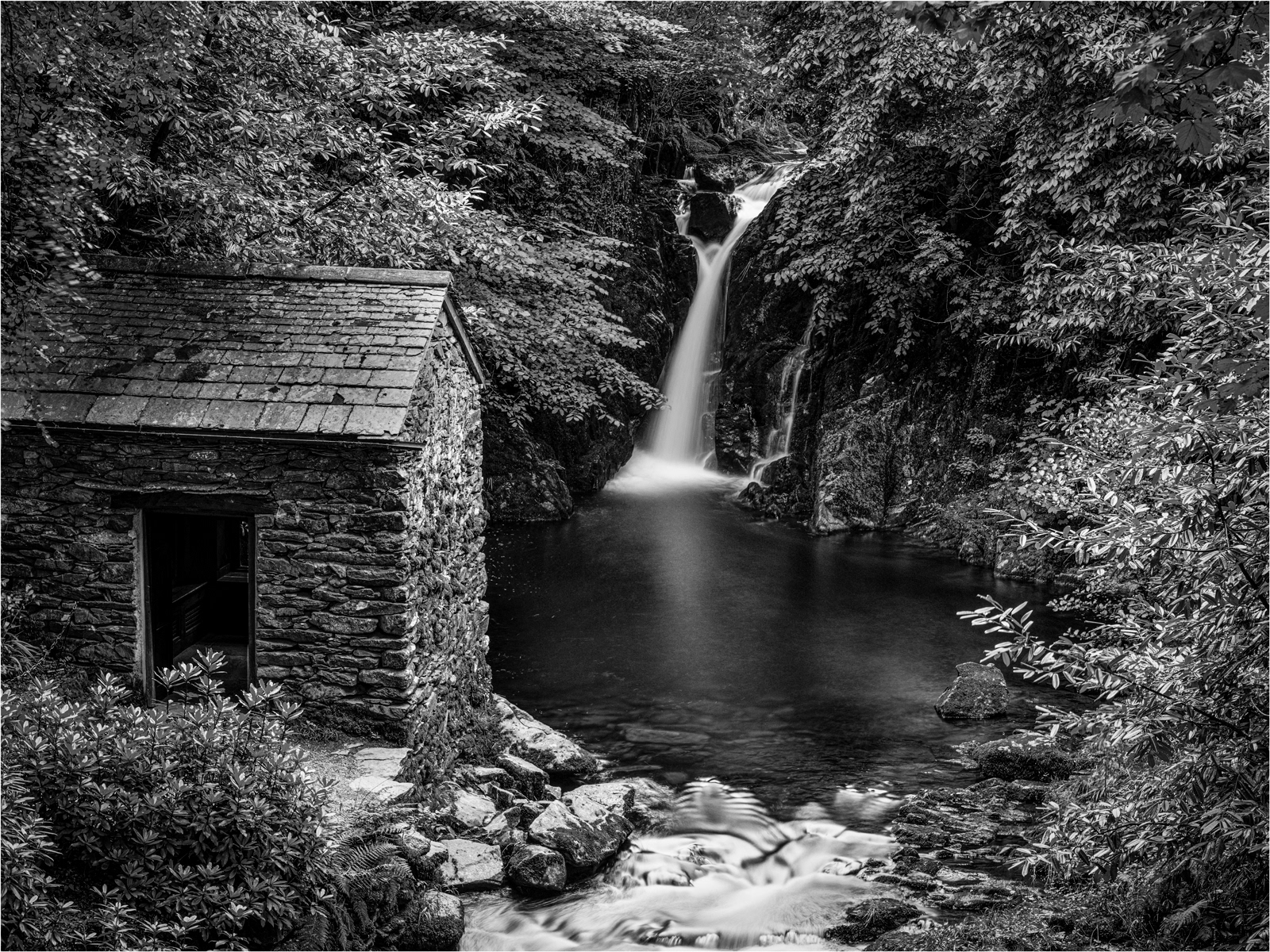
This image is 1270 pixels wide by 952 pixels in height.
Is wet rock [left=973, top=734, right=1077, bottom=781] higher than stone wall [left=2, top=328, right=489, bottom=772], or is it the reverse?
stone wall [left=2, top=328, right=489, bottom=772]

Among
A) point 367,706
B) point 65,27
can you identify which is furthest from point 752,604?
point 65,27

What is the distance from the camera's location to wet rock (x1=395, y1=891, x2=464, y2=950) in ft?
20.9

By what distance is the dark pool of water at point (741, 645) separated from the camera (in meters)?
10.6

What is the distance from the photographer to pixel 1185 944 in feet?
17.1

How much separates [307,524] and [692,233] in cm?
1655

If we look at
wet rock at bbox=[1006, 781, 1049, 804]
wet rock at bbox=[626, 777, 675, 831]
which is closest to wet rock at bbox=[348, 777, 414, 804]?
wet rock at bbox=[626, 777, 675, 831]

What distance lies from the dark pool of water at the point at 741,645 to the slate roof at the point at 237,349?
4.87 metres

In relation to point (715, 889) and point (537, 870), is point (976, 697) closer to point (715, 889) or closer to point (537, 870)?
point (715, 889)

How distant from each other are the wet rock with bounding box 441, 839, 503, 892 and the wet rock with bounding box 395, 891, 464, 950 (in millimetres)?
527

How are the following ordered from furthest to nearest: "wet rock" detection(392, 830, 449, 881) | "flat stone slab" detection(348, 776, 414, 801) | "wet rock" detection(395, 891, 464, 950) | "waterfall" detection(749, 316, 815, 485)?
1. "waterfall" detection(749, 316, 815, 485)
2. "flat stone slab" detection(348, 776, 414, 801)
3. "wet rock" detection(392, 830, 449, 881)
4. "wet rock" detection(395, 891, 464, 950)

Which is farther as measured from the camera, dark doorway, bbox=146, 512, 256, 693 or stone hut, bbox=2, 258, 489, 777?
dark doorway, bbox=146, 512, 256, 693

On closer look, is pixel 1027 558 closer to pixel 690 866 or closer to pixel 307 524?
pixel 690 866

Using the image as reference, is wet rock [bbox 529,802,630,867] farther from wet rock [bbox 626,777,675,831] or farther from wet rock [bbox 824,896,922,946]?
wet rock [bbox 824,896,922,946]

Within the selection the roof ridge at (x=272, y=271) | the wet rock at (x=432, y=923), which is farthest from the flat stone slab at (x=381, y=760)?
the roof ridge at (x=272, y=271)
